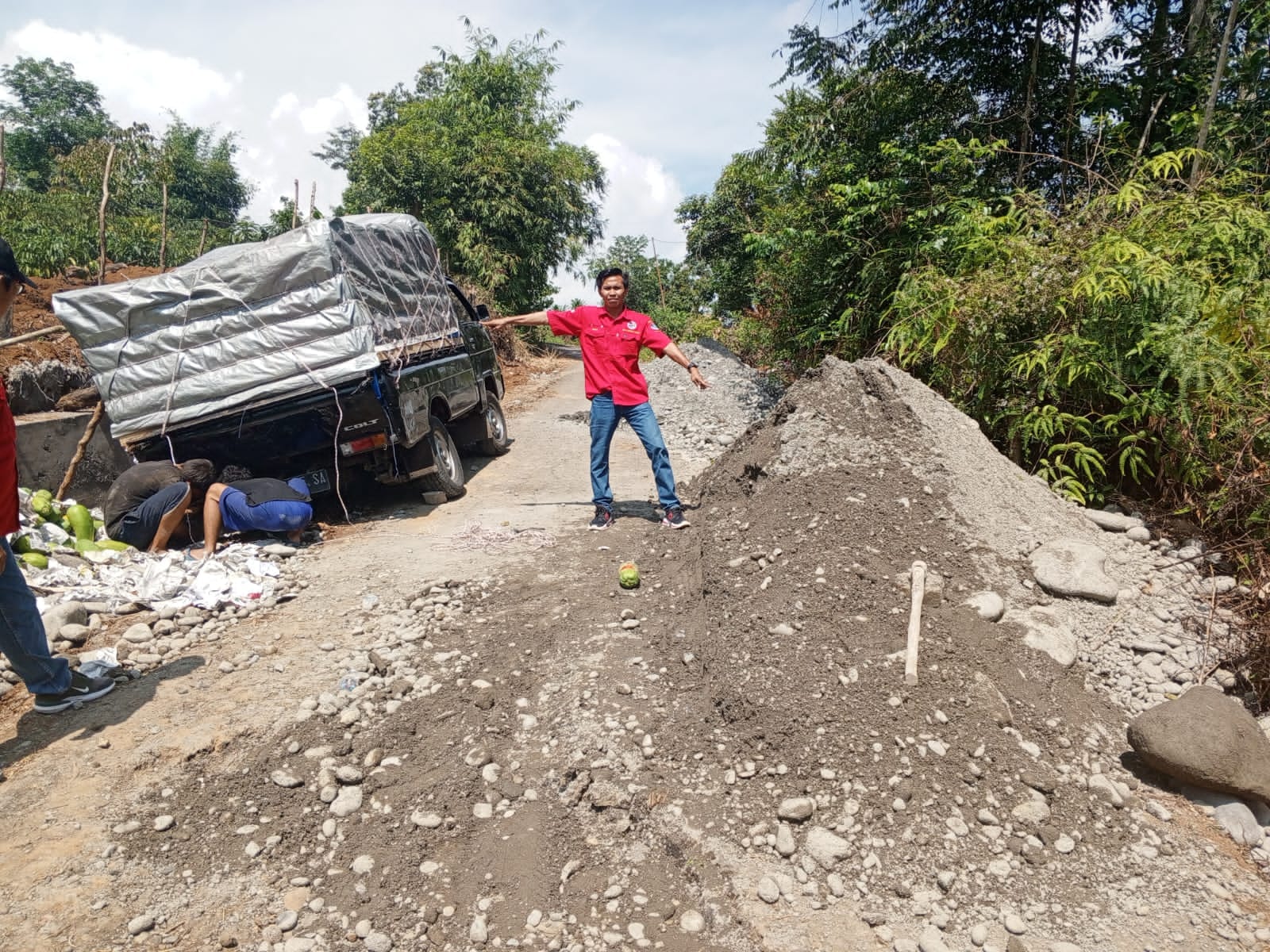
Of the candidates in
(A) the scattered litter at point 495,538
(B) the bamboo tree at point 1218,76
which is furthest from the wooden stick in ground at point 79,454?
(B) the bamboo tree at point 1218,76

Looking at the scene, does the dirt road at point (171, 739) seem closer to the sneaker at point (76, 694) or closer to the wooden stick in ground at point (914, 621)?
the sneaker at point (76, 694)

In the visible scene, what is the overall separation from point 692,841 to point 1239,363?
4.03 metres

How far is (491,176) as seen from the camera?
60.2 ft

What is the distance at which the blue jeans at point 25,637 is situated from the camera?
2941mm

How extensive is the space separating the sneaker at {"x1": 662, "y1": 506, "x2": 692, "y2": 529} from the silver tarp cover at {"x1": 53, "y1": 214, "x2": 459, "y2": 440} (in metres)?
2.40

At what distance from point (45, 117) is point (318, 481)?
143ft

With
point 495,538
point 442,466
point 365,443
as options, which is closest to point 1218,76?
point 495,538

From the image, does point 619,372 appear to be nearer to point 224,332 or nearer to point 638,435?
point 638,435

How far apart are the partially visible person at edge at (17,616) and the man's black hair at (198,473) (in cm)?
177

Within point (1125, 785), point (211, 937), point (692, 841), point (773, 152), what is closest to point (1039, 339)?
point (1125, 785)

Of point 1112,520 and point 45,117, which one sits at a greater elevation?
point 45,117

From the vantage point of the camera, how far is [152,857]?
2.36 m

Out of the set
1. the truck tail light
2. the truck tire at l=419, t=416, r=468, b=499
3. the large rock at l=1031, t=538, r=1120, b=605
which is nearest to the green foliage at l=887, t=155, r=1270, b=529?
the large rock at l=1031, t=538, r=1120, b=605

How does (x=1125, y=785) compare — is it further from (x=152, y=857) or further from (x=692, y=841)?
(x=152, y=857)
